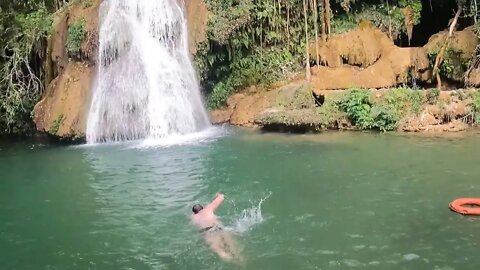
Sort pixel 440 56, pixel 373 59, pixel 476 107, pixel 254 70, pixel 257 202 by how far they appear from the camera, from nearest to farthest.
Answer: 1. pixel 257 202
2. pixel 476 107
3. pixel 440 56
4. pixel 373 59
5. pixel 254 70

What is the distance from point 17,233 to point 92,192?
230cm

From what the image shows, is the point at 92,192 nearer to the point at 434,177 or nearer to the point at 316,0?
A: the point at 434,177

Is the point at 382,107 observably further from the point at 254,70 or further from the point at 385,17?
the point at 254,70

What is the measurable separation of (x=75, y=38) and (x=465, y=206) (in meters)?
12.5

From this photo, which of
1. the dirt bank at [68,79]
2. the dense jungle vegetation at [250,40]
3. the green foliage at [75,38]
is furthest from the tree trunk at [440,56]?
the green foliage at [75,38]

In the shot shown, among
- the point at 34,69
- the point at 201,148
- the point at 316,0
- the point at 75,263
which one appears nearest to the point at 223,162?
the point at 201,148

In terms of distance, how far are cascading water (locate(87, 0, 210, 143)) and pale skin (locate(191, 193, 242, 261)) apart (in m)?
8.60

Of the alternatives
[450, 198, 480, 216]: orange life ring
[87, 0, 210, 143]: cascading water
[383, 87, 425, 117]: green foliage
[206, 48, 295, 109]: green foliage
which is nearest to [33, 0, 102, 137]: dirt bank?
[87, 0, 210, 143]: cascading water

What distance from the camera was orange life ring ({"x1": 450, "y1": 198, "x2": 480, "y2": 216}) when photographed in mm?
8883

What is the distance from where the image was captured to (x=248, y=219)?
940cm

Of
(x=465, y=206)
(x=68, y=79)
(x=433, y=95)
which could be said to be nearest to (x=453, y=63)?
(x=433, y=95)

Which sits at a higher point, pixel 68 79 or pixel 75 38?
pixel 75 38

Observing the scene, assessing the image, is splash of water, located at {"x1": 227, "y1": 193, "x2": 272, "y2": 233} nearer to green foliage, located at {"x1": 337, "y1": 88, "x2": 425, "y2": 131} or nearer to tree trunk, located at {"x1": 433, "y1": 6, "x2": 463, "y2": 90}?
green foliage, located at {"x1": 337, "y1": 88, "x2": 425, "y2": 131}

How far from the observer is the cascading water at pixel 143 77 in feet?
56.5
